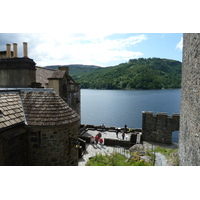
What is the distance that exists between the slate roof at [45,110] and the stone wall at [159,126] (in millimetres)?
14873

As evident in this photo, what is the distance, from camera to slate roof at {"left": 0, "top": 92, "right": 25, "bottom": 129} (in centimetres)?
614

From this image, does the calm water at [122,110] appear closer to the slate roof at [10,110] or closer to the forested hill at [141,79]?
the slate roof at [10,110]

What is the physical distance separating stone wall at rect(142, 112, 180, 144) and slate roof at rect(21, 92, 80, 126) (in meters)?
14.9

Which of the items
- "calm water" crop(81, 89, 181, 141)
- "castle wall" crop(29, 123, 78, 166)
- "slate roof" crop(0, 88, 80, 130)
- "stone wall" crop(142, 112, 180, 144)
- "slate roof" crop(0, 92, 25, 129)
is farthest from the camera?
"calm water" crop(81, 89, 181, 141)

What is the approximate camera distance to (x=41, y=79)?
18078 mm

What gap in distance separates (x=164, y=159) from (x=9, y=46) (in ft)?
46.0

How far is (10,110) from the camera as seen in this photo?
6.71 meters

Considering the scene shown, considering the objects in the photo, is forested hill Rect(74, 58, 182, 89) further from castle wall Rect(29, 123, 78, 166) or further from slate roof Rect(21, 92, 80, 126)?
castle wall Rect(29, 123, 78, 166)

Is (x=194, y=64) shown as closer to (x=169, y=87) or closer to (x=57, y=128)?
(x=57, y=128)

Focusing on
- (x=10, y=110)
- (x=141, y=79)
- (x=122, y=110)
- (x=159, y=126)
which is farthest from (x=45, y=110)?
(x=141, y=79)

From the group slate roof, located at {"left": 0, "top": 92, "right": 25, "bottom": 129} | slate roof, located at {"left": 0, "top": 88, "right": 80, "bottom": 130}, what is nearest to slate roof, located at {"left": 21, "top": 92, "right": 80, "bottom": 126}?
slate roof, located at {"left": 0, "top": 88, "right": 80, "bottom": 130}

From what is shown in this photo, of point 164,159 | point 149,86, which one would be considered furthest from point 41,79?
point 149,86

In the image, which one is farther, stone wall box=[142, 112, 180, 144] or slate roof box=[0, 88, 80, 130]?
stone wall box=[142, 112, 180, 144]

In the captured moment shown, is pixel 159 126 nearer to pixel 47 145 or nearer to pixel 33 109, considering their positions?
pixel 47 145
